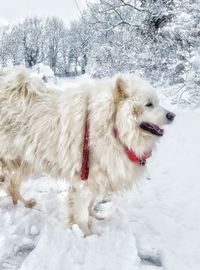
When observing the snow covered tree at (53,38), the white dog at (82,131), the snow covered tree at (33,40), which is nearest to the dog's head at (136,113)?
the white dog at (82,131)

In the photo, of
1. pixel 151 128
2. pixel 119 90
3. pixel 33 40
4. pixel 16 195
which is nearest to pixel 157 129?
pixel 151 128

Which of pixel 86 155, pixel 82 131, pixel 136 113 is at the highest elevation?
pixel 136 113

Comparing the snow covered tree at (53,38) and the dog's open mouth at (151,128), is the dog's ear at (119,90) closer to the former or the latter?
the dog's open mouth at (151,128)

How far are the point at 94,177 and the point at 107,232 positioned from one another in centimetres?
64

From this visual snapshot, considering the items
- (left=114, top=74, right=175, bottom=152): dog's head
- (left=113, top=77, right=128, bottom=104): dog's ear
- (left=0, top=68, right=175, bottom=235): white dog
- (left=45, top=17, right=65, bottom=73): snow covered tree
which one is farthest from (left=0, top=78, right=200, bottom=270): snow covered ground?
(left=45, top=17, right=65, bottom=73): snow covered tree

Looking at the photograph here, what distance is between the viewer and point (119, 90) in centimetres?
364

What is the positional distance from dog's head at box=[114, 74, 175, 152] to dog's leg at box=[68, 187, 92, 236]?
2.49ft

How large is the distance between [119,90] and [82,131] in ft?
1.93

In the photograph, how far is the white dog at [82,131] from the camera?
12.1 ft

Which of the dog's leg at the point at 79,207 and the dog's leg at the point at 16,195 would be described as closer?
the dog's leg at the point at 79,207

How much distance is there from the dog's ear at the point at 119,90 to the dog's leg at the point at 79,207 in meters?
1.06

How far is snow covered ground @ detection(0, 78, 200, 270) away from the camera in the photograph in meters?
3.37

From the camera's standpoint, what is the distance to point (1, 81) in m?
4.15

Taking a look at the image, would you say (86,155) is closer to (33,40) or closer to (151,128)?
(151,128)
